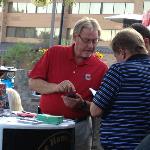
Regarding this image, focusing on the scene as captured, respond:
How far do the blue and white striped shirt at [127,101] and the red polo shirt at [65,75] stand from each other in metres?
0.79

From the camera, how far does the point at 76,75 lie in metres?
4.32

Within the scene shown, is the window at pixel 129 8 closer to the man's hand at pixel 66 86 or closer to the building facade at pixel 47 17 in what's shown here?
the building facade at pixel 47 17

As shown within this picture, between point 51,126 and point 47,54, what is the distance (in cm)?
76

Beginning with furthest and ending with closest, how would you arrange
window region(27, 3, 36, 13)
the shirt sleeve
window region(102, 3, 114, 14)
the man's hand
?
window region(27, 3, 36, 13) → window region(102, 3, 114, 14) → the man's hand → the shirt sleeve

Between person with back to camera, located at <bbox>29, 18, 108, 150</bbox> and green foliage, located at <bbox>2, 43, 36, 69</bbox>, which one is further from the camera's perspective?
green foliage, located at <bbox>2, 43, 36, 69</bbox>

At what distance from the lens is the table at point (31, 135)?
12.3ft

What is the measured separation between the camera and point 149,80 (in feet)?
11.5

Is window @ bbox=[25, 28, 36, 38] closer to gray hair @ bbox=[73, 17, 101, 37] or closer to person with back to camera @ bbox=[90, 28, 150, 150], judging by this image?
gray hair @ bbox=[73, 17, 101, 37]

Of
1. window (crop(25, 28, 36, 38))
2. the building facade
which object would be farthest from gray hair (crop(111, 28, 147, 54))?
window (crop(25, 28, 36, 38))

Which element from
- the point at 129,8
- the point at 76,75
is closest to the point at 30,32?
the point at 129,8

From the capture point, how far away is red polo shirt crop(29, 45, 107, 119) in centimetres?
429

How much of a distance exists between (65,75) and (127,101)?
3.11 ft

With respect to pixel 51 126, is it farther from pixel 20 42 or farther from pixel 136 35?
pixel 20 42

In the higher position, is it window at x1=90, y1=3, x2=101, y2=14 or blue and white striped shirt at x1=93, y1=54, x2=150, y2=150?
blue and white striped shirt at x1=93, y1=54, x2=150, y2=150
